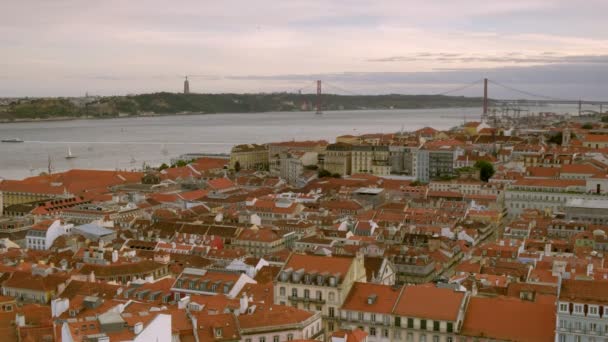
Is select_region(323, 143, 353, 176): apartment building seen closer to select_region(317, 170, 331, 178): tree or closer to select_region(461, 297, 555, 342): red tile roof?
select_region(317, 170, 331, 178): tree

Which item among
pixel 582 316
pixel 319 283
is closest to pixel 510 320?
pixel 582 316

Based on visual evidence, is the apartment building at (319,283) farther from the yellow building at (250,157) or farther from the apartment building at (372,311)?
the yellow building at (250,157)

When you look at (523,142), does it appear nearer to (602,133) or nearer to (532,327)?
(602,133)

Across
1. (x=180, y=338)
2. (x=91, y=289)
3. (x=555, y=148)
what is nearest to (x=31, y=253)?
(x=91, y=289)

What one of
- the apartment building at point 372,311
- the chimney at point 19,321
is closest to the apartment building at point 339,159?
the apartment building at point 372,311

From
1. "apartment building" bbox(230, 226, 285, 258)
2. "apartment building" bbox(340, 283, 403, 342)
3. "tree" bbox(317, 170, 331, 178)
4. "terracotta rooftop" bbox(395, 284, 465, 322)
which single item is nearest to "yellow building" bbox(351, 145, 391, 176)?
"tree" bbox(317, 170, 331, 178)
